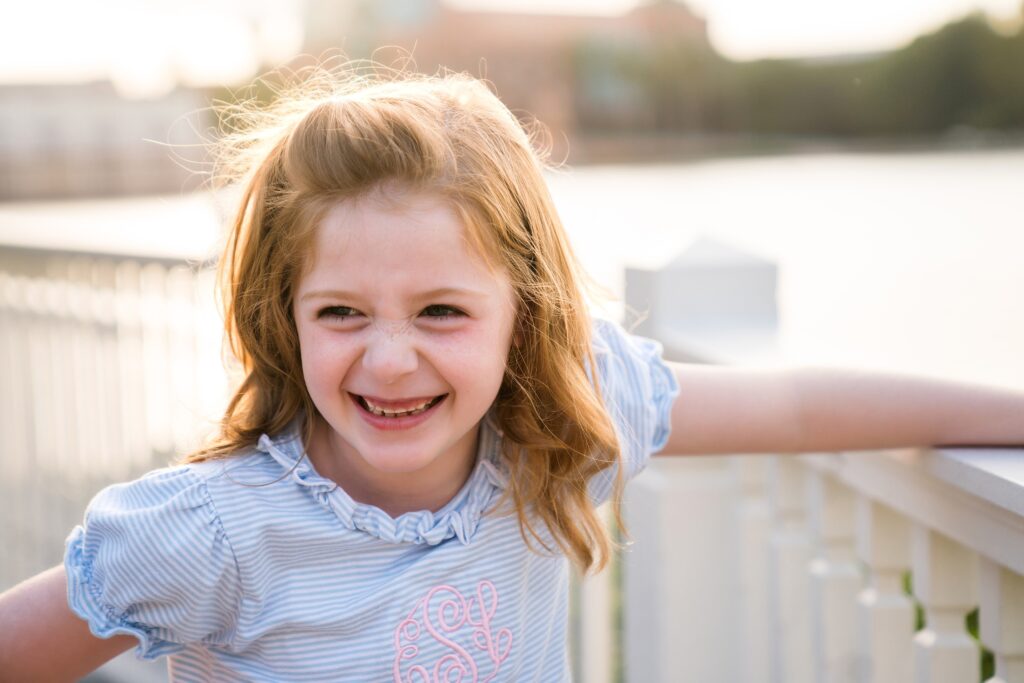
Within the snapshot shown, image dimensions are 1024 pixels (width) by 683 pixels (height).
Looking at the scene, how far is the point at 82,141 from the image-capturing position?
4353cm

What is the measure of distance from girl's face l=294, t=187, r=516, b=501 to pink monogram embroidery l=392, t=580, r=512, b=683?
7.2 inches

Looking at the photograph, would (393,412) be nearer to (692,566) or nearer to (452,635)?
(452,635)

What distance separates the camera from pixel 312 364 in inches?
54.5

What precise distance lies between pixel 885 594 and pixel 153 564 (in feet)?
3.45

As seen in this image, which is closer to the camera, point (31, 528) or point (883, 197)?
point (31, 528)

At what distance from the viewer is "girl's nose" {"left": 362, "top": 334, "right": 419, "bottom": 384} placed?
4.38 ft

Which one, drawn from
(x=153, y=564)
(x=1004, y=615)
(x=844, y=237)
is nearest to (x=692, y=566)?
(x=1004, y=615)

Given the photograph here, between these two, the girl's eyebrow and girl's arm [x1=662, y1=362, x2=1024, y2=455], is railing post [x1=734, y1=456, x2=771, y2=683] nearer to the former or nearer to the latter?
girl's arm [x1=662, y1=362, x2=1024, y2=455]

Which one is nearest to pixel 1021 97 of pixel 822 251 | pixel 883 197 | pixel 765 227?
pixel 883 197

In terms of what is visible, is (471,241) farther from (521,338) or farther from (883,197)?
(883,197)

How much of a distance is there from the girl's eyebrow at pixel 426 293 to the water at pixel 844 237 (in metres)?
0.37

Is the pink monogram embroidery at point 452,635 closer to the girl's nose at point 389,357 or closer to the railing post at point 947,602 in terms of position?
the girl's nose at point 389,357

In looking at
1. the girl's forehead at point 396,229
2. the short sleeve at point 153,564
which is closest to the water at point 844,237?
the girl's forehead at point 396,229

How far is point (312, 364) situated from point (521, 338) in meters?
0.31
